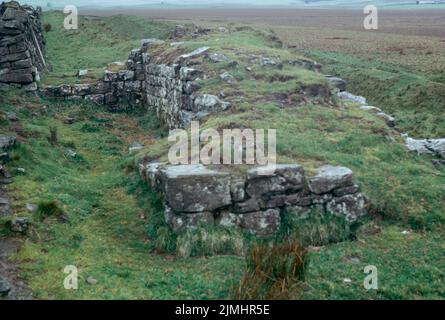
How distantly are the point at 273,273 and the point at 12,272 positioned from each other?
441 centimetres

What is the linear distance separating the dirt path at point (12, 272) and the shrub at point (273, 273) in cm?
332

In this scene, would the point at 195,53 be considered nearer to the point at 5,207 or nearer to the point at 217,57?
→ the point at 217,57

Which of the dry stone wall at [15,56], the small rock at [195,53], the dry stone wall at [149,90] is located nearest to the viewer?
the dry stone wall at [149,90]

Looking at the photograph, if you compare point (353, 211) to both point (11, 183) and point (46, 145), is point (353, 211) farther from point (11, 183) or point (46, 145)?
point (46, 145)

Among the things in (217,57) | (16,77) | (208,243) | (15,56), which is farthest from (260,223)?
(15,56)

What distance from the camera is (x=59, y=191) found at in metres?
12.9

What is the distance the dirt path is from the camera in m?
8.10

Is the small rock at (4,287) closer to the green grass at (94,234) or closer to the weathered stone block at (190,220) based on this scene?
the green grass at (94,234)

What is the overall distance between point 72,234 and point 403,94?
2149cm

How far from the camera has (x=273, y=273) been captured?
8508 mm

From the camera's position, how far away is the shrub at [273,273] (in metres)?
8.11

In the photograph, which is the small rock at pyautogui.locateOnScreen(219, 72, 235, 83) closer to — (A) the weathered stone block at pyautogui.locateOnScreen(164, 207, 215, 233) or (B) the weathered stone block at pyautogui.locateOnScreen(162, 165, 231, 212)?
(B) the weathered stone block at pyautogui.locateOnScreen(162, 165, 231, 212)

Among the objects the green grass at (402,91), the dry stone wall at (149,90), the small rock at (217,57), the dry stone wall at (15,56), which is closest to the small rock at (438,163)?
the green grass at (402,91)

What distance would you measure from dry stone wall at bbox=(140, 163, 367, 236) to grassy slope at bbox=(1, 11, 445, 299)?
84 centimetres
